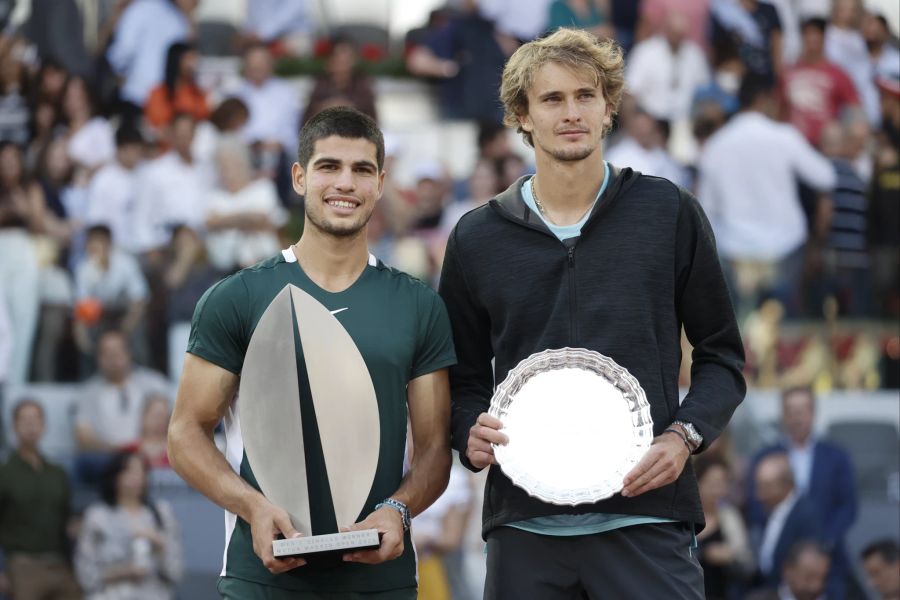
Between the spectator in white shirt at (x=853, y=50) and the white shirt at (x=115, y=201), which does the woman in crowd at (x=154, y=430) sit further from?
Result: the spectator in white shirt at (x=853, y=50)

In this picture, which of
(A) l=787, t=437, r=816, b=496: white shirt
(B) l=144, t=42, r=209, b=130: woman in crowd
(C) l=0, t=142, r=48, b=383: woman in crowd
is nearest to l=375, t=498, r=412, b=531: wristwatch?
(A) l=787, t=437, r=816, b=496: white shirt

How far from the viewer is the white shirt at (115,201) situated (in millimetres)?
8781

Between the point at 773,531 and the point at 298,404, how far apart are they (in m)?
4.65

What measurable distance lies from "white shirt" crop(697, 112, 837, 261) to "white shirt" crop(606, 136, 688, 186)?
0.50 ft

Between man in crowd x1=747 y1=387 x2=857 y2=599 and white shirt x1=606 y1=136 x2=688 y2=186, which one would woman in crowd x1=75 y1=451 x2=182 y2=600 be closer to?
man in crowd x1=747 y1=387 x2=857 y2=599

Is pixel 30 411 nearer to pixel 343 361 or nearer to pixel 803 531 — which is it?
pixel 803 531

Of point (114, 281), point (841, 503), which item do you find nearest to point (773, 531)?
point (841, 503)

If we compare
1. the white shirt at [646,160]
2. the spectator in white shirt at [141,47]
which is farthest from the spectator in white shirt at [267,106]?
the white shirt at [646,160]

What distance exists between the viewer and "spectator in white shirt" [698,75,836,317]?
845cm

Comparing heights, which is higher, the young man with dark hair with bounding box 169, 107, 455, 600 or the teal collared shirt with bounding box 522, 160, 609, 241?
the teal collared shirt with bounding box 522, 160, 609, 241

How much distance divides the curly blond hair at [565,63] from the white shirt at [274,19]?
655cm

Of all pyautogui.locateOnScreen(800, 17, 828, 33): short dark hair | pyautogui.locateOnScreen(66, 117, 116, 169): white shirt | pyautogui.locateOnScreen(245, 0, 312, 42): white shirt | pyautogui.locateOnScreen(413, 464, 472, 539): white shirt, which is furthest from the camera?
pyautogui.locateOnScreen(245, 0, 312, 42): white shirt

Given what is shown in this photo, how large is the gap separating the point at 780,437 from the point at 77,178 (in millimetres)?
4378

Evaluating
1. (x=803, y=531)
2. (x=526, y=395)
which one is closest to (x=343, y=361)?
(x=526, y=395)
